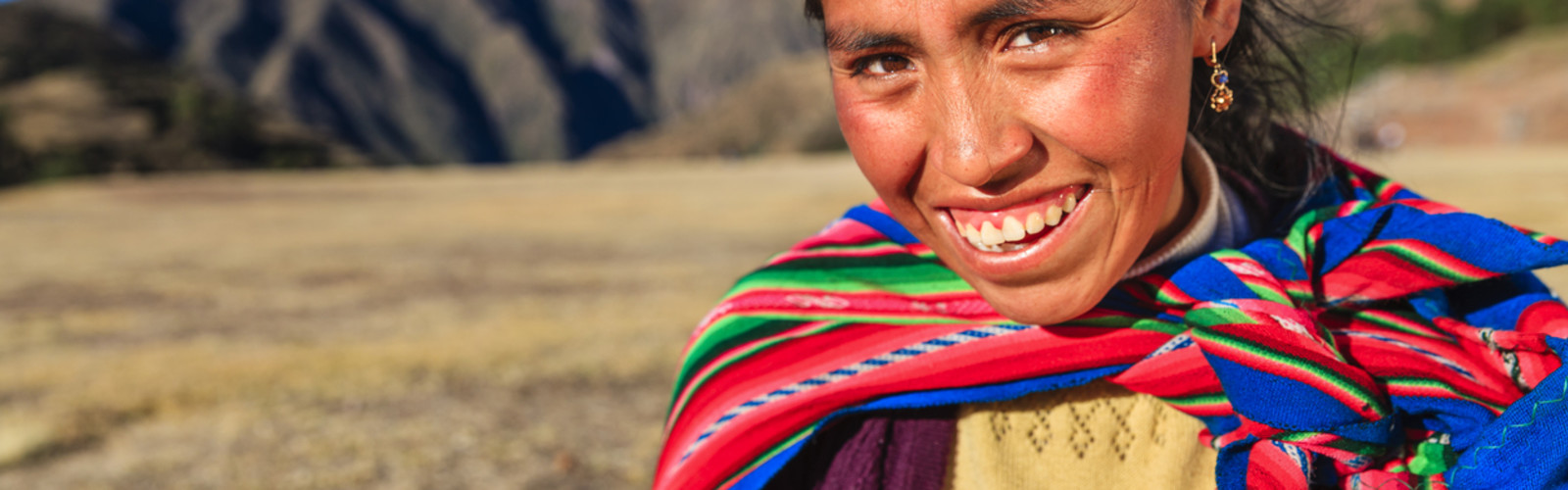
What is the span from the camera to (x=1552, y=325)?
4.18ft

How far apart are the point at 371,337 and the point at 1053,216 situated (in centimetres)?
730

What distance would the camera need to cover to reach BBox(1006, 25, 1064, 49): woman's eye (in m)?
1.17

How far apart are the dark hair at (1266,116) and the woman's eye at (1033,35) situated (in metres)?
0.37

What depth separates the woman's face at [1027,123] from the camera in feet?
3.77

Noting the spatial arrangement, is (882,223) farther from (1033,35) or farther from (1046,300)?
(1033,35)

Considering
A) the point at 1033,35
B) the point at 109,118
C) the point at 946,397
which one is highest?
the point at 1033,35

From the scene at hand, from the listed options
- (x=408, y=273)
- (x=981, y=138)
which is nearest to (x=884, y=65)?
(x=981, y=138)

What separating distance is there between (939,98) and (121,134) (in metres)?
57.5

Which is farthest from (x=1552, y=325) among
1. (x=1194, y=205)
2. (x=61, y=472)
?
(x=61, y=472)

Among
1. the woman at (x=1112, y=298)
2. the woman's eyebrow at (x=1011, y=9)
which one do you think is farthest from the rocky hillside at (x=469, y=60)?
the woman's eyebrow at (x=1011, y=9)

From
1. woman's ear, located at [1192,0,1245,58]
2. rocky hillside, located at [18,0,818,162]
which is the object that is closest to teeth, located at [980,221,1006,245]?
woman's ear, located at [1192,0,1245,58]

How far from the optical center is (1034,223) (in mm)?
1219

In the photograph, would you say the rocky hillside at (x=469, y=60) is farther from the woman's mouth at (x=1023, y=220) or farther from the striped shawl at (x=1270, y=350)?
the woman's mouth at (x=1023, y=220)

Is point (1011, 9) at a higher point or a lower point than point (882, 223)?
higher
